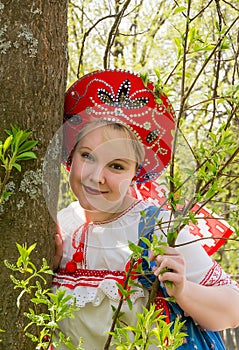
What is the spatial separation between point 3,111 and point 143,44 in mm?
3621

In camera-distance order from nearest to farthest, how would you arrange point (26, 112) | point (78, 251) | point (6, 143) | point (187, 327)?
point (6, 143) → point (26, 112) → point (187, 327) → point (78, 251)

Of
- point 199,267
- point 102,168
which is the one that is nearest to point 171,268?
point 199,267

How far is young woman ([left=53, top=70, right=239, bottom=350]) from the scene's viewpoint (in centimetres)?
146

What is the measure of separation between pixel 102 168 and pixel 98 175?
2 centimetres

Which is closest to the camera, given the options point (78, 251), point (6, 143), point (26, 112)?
point (6, 143)

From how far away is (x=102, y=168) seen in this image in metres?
1.51

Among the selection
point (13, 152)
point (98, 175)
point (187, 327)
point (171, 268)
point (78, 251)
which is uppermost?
point (13, 152)

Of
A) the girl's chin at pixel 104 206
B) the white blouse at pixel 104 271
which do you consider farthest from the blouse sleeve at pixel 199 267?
the girl's chin at pixel 104 206

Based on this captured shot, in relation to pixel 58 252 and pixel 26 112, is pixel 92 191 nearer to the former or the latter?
pixel 58 252

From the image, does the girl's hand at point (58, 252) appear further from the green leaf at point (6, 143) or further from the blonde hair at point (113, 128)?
the green leaf at point (6, 143)

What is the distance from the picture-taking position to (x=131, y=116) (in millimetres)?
1564

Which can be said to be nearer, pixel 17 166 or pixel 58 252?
pixel 17 166

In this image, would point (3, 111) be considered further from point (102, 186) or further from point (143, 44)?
point (143, 44)

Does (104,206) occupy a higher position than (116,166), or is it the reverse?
(116,166)
